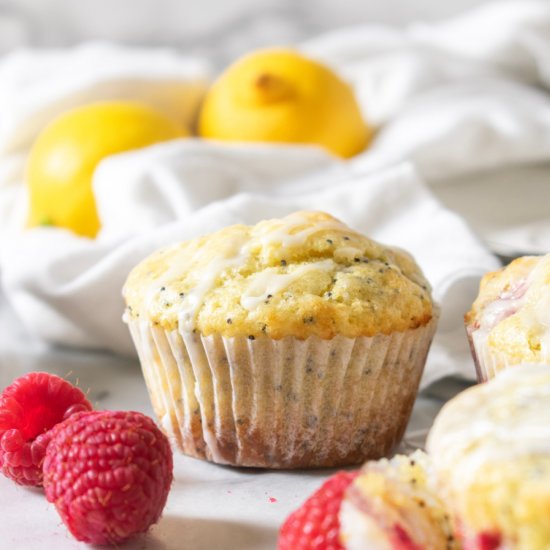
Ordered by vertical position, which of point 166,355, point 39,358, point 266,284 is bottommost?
point 39,358

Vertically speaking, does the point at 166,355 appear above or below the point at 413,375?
above

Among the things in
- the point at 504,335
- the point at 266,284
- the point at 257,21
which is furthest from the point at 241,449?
the point at 257,21

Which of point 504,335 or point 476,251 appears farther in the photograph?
point 476,251

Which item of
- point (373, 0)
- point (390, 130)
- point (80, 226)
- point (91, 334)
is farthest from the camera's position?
point (373, 0)

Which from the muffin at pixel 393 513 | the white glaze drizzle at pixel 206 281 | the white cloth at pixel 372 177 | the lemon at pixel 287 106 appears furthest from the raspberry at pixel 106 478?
the lemon at pixel 287 106

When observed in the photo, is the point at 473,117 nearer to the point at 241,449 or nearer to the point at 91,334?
the point at 91,334

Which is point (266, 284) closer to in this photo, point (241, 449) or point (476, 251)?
point (241, 449)

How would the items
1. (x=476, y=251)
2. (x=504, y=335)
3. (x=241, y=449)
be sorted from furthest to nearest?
(x=476, y=251)
(x=241, y=449)
(x=504, y=335)
